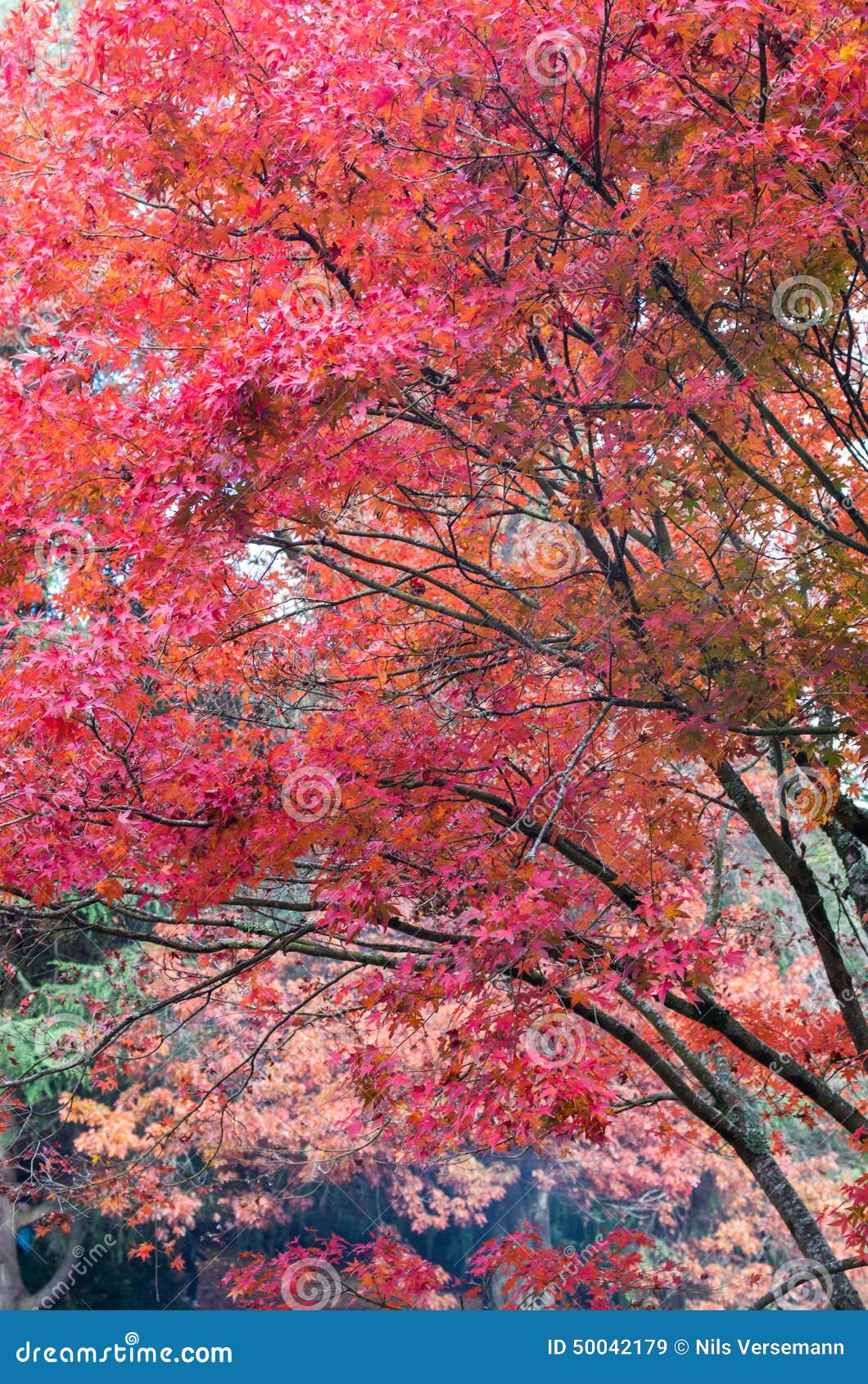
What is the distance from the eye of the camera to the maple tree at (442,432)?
3.74 metres

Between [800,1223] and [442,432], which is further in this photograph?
[800,1223]

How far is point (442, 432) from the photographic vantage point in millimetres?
4691

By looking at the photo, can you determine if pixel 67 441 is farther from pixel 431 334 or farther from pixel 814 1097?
pixel 814 1097

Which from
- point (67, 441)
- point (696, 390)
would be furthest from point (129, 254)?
point (696, 390)

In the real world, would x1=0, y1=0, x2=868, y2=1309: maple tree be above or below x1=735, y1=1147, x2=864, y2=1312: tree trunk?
above

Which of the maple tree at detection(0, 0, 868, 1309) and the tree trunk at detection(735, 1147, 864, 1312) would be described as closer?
the maple tree at detection(0, 0, 868, 1309)

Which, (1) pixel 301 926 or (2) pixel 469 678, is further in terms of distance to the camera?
(2) pixel 469 678

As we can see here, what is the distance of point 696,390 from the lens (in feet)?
12.6

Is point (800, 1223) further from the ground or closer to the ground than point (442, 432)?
closer to the ground

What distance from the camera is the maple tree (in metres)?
3.74

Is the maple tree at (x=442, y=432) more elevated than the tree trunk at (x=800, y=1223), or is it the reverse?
the maple tree at (x=442, y=432)

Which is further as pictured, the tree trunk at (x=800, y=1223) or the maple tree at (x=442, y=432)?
the tree trunk at (x=800, y=1223)

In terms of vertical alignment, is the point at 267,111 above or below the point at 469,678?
above

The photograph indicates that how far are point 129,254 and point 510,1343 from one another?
217 inches
